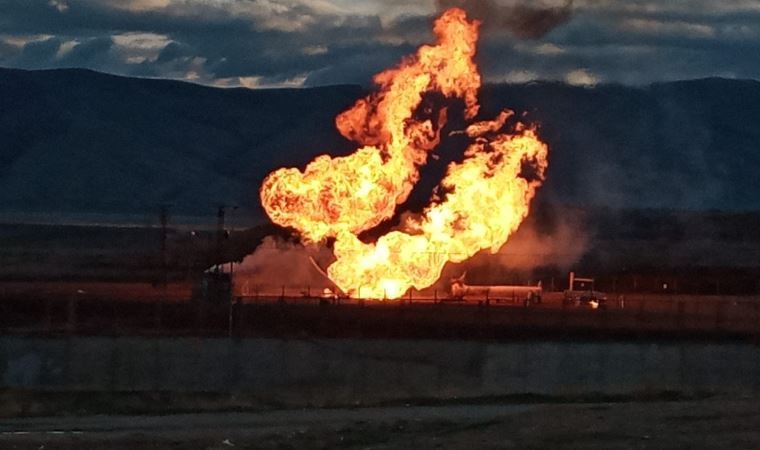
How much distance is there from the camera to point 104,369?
1799 inches

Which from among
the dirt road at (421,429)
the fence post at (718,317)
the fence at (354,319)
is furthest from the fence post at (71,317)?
the fence post at (718,317)

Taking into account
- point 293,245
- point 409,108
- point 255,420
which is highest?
point 409,108

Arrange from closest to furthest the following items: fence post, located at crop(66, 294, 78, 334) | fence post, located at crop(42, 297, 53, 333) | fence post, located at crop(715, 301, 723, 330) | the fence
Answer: fence post, located at crop(66, 294, 78, 334) < fence post, located at crop(42, 297, 53, 333) < the fence < fence post, located at crop(715, 301, 723, 330)

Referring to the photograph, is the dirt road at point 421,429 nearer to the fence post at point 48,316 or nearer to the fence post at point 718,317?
the fence post at point 48,316

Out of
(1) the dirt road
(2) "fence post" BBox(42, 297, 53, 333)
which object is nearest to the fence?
(2) "fence post" BBox(42, 297, 53, 333)

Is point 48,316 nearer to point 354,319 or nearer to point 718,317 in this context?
point 354,319

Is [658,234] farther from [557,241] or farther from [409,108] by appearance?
Result: [409,108]

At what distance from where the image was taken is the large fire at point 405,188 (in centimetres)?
6319

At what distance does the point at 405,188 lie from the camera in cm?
6575

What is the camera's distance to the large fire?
207 feet

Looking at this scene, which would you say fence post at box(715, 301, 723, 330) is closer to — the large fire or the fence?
the fence

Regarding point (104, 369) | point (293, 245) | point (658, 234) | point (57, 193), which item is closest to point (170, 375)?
point (104, 369)

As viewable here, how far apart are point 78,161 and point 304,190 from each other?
135 metres

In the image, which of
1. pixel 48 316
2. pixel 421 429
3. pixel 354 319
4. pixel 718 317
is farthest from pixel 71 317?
pixel 718 317
